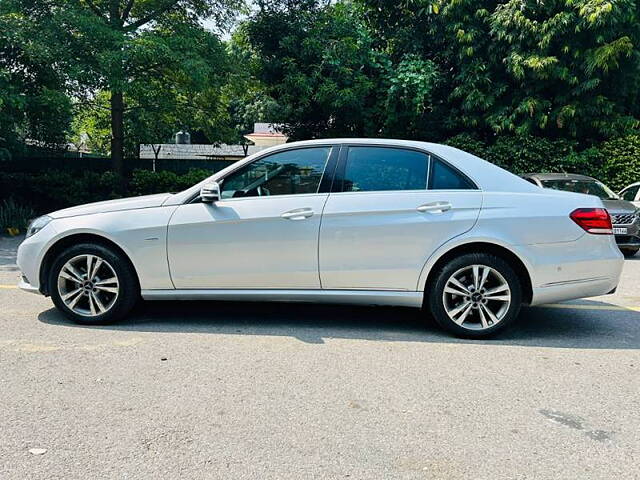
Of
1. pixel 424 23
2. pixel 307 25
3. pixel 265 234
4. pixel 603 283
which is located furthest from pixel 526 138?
pixel 265 234

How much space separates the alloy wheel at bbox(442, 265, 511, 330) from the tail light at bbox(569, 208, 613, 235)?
79cm

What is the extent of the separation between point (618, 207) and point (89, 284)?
28.0ft

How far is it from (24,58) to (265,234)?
30.3 feet

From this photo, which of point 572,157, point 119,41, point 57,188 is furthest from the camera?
point 572,157

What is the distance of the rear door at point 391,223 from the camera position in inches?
185

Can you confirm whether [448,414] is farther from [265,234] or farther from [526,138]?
Answer: [526,138]

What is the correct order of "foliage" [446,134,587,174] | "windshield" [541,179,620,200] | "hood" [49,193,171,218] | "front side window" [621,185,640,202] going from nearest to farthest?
1. "hood" [49,193,171,218]
2. "windshield" [541,179,620,200]
3. "front side window" [621,185,640,202]
4. "foliage" [446,134,587,174]

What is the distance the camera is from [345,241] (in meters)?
4.77

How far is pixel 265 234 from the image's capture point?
4828mm

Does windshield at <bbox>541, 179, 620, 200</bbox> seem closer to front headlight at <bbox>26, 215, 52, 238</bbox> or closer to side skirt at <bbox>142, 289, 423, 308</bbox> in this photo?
side skirt at <bbox>142, 289, 423, 308</bbox>

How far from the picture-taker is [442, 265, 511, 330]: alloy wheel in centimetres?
470

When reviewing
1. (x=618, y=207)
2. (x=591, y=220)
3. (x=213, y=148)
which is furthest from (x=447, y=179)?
(x=213, y=148)

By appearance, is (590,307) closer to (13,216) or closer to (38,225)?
(38,225)

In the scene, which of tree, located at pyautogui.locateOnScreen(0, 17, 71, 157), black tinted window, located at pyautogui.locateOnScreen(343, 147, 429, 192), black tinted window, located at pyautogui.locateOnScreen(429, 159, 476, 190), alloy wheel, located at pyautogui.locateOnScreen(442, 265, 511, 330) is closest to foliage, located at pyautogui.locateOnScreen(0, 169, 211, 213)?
tree, located at pyautogui.locateOnScreen(0, 17, 71, 157)
